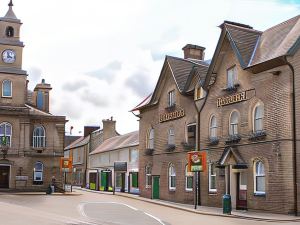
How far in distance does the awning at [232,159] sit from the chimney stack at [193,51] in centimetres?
1446

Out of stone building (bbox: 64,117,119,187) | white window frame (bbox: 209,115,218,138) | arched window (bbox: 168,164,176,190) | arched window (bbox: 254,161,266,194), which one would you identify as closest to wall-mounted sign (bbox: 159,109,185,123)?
arched window (bbox: 168,164,176,190)

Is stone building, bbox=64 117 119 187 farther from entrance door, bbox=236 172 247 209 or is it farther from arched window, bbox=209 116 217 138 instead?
entrance door, bbox=236 172 247 209

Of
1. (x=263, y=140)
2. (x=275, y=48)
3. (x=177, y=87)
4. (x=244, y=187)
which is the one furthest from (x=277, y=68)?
(x=177, y=87)

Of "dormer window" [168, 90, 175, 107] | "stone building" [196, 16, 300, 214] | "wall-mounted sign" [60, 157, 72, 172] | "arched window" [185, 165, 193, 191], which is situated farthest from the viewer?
"wall-mounted sign" [60, 157, 72, 172]

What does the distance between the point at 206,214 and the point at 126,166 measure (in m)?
27.2

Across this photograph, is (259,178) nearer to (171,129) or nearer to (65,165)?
(171,129)

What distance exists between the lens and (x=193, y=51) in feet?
140

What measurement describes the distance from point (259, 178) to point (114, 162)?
31775 mm

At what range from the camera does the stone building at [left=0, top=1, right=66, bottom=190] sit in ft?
149

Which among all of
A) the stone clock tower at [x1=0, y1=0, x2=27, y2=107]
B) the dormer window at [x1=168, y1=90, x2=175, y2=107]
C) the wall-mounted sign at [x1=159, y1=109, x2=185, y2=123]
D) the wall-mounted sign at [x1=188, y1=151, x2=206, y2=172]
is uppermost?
the stone clock tower at [x1=0, y1=0, x2=27, y2=107]

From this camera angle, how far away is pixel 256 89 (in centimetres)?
2775

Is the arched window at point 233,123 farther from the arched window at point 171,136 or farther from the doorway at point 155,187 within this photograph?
the doorway at point 155,187

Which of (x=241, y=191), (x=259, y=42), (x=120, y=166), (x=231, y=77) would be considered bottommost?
(x=241, y=191)

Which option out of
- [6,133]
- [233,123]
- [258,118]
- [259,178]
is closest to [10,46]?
[6,133]
